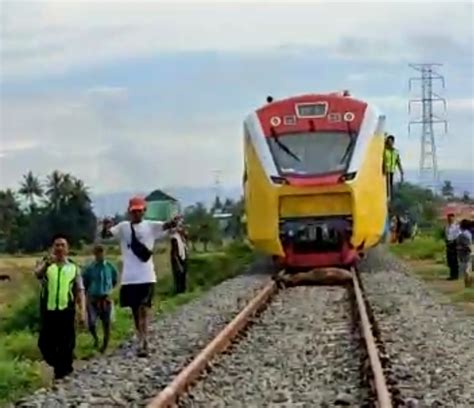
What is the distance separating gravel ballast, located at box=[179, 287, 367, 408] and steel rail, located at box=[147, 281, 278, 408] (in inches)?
4.4

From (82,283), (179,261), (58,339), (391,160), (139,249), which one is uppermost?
(391,160)

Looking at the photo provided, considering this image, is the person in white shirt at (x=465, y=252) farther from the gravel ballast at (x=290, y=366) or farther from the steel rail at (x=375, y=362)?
the gravel ballast at (x=290, y=366)

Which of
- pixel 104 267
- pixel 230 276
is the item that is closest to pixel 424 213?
pixel 230 276

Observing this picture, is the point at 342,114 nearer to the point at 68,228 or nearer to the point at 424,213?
the point at 424,213

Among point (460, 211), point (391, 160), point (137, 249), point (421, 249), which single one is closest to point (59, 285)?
point (137, 249)

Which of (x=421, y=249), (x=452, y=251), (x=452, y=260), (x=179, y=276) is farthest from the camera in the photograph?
(x=421, y=249)

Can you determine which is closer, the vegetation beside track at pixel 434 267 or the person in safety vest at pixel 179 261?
the vegetation beside track at pixel 434 267

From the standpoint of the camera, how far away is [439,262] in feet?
111

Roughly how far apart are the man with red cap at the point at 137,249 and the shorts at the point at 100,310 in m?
2.53

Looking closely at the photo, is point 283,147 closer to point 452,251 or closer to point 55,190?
point 452,251

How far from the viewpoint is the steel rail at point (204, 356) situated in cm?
1101

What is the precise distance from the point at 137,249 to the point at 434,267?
19.0 metres

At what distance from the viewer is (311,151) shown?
25.9 meters

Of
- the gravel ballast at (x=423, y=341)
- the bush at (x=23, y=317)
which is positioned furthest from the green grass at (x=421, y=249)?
the bush at (x=23, y=317)
